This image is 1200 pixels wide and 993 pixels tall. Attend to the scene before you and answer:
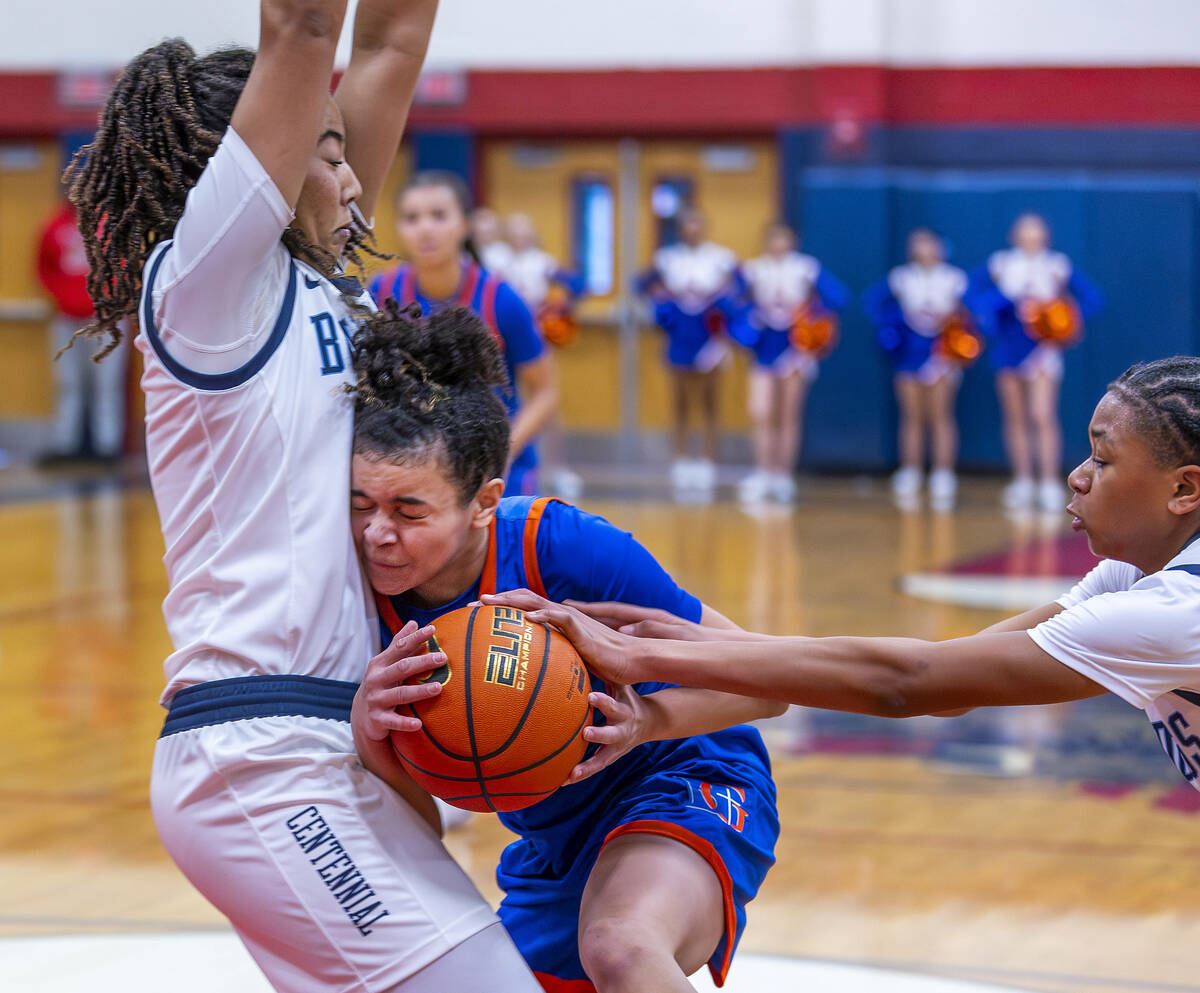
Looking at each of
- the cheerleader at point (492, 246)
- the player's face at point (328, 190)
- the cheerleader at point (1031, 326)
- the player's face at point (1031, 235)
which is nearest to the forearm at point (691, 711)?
the player's face at point (328, 190)

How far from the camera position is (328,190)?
211 cm

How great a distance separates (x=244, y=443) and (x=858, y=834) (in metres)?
2.75

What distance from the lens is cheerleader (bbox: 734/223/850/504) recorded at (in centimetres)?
1252

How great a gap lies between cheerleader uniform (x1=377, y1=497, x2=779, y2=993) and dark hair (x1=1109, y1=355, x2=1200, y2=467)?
66cm

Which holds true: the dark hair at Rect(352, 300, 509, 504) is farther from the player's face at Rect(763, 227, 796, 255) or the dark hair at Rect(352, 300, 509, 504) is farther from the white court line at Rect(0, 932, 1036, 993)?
the player's face at Rect(763, 227, 796, 255)

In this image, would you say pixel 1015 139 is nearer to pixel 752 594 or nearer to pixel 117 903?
pixel 752 594

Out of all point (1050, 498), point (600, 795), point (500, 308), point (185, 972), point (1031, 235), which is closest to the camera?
point (600, 795)

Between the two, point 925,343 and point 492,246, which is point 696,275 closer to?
point 492,246

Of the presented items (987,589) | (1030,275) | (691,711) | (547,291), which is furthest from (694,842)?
(547,291)

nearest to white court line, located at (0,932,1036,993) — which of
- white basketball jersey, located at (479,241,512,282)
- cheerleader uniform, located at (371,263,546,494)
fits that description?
cheerleader uniform, located at (371,263,546,494)

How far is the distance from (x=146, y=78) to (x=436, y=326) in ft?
1.56

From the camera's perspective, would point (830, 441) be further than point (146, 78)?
Yes

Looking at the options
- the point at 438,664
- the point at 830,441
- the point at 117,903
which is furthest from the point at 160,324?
the point at 830,441

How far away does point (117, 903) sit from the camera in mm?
3740
